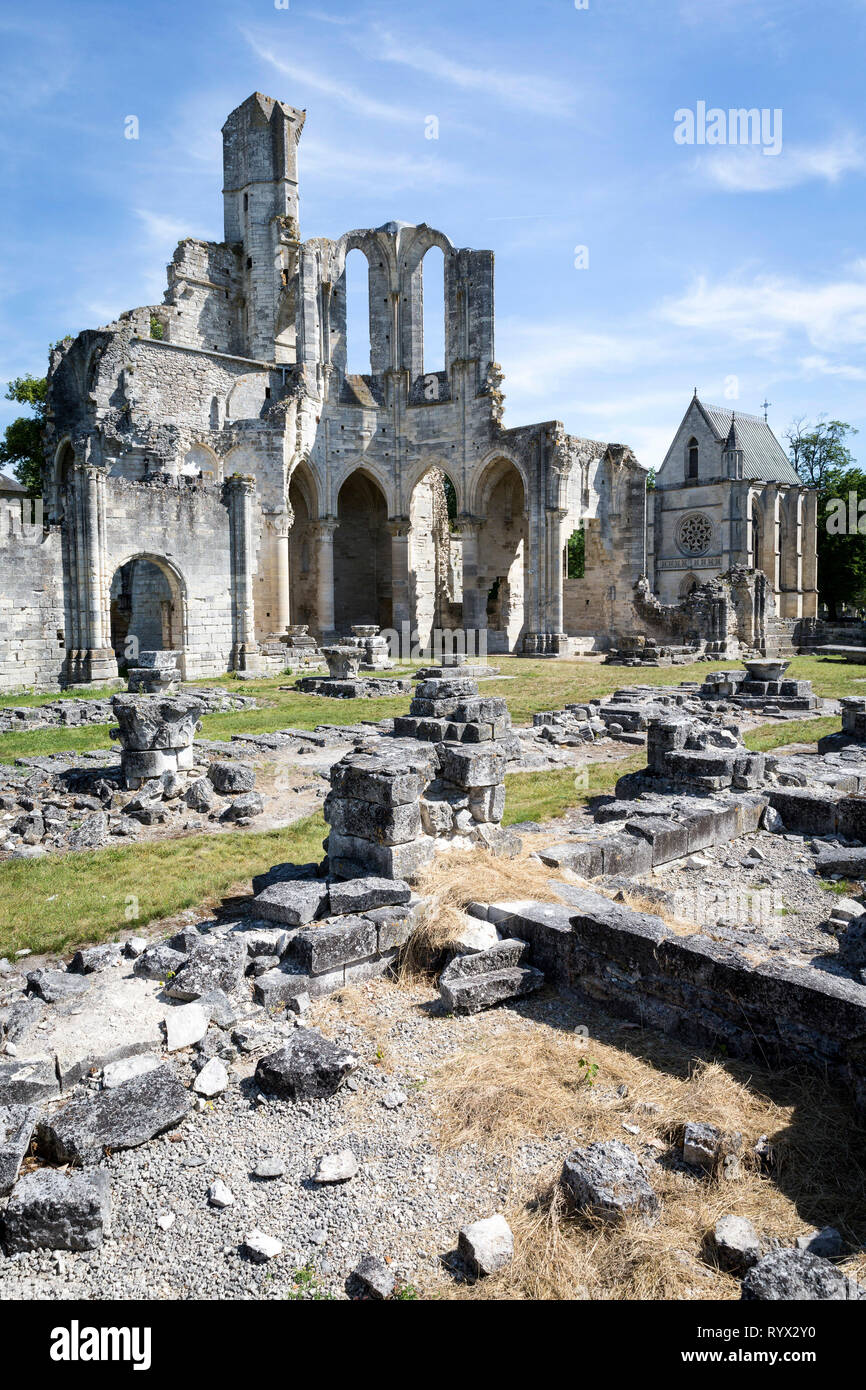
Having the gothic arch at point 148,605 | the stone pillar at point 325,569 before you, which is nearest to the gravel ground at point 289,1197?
the gothic arch at point 148,605

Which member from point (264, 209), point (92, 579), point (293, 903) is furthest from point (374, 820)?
point (264, 209)

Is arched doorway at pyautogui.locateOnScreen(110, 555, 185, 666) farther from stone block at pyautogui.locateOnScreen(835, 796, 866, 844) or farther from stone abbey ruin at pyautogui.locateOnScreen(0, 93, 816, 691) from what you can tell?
stone block at pyautogui.locateOnScreen(835, 796, 866, 844)

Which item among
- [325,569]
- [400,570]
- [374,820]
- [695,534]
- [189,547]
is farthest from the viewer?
[695,534]

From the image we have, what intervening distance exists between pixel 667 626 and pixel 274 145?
24040mm

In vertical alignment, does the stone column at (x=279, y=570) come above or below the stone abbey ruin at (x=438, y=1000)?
above

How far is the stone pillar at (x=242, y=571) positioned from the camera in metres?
24.0

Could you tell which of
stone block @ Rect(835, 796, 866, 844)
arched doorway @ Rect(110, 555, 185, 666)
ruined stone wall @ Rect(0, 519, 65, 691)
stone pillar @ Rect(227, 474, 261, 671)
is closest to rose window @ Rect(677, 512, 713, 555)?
stone pillar @ Rect(227, 474, 261, 671)

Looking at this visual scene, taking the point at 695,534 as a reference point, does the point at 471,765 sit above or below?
below

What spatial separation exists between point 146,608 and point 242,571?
3.41 m

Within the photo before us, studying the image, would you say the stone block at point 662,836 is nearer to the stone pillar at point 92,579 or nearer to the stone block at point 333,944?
the stone block at point 333,944

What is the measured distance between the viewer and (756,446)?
5522 cm

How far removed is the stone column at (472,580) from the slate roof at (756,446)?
26357 millimetres

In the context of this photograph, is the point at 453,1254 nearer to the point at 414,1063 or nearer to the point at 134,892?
the point at 414,1063

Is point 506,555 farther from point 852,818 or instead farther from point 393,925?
point 393,925
